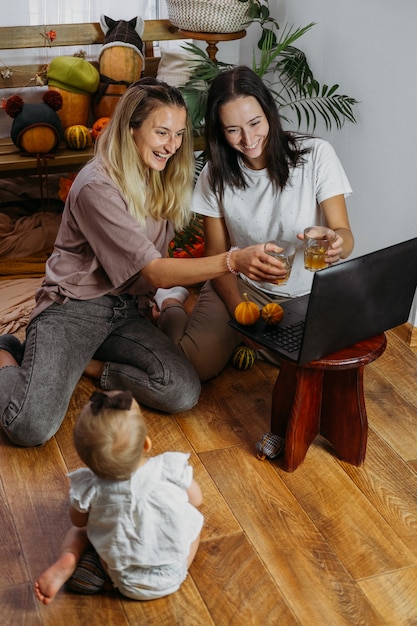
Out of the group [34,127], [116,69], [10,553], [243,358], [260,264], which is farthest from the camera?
[116,69]

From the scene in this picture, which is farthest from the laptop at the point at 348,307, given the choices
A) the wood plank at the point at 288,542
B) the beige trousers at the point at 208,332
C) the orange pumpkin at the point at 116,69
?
→ the orange pumpkin at the point at 116,69

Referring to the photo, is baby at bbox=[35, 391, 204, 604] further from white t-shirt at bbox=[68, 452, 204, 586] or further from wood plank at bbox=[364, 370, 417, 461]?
wood plank at bbox=[364, 370, 417, 461]

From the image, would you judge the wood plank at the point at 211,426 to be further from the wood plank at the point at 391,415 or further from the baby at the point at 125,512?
the baby at the point at 125,512

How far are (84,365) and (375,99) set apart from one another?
4.60 feet

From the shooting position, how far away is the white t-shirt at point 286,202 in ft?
8.39

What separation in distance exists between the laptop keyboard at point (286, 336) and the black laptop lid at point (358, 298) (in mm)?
91

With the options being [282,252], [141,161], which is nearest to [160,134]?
[141,161]

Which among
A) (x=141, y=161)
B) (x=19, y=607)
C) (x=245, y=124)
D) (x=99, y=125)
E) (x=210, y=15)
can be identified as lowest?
(x=19, y=607)

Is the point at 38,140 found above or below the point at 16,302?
above

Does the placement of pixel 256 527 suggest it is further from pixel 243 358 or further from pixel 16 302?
pixel 16 302

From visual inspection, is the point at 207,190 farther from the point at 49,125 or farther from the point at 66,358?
→ the point at 49,125

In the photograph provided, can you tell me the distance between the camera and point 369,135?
3.10 meters

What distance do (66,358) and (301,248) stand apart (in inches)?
31.2

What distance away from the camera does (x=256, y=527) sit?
84.2 inches
